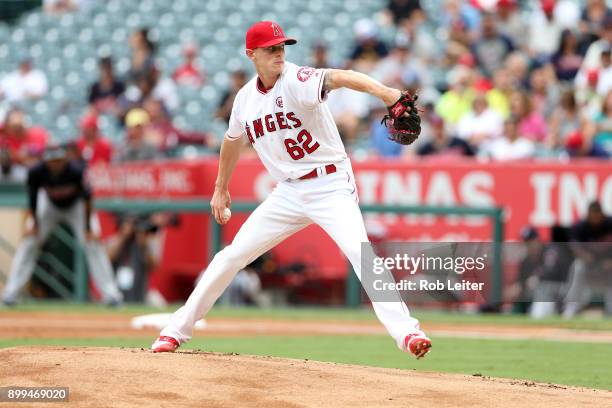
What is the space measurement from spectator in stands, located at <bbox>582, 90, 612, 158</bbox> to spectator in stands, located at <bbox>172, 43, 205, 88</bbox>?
21.9 feet

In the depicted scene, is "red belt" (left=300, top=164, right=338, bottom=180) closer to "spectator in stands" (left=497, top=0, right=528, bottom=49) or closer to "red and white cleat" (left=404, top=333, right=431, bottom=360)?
"red and white cleat" (left=404, top=333, right=431, bottom=360)

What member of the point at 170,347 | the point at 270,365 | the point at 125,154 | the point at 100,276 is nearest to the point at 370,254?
the point at 270,365

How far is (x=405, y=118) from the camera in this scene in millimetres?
6512

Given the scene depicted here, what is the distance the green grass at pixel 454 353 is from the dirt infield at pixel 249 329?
54 centimetres

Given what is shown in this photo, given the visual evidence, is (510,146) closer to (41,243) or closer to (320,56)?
(320,56)

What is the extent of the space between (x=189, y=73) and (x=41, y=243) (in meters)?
5.17

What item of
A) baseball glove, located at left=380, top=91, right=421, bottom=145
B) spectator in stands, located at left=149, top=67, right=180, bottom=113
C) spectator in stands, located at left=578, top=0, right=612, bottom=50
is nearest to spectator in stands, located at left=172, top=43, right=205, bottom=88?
spectator in stands, located at left=149, top=67, right=180, bottom=113

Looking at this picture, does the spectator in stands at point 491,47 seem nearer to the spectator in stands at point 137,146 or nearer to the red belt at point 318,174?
the spectator in stands at point 137,146

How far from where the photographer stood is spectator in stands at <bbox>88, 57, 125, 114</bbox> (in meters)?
18.7

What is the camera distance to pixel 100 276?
14.1 metres

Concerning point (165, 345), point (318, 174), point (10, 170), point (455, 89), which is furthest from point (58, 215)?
point (318, 174)

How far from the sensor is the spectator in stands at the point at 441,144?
14914 mm

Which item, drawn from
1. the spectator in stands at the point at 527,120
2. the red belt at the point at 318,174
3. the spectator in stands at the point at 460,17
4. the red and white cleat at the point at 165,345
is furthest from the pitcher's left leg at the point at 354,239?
the spectator in stands at the point at 460,17

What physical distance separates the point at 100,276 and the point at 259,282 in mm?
1981
